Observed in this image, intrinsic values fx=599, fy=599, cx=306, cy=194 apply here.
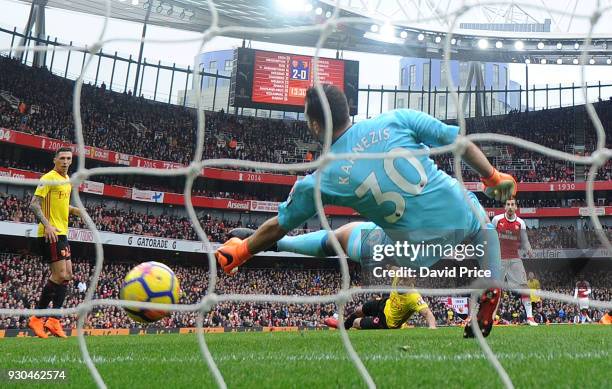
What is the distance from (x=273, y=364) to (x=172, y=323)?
17589 millimetres

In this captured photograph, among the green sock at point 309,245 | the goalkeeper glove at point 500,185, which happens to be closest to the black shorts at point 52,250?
the green sock at point 309,245

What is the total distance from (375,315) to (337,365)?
4.22m

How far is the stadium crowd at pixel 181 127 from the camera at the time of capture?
27.4 m

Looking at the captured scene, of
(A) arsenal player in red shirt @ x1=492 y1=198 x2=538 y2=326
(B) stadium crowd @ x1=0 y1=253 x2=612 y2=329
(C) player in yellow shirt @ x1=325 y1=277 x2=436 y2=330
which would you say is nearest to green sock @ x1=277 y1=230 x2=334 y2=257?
(C) player in yellow shirt @ x1=325 y1=277 x2=436 y2=330

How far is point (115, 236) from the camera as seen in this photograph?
2539 centimetres

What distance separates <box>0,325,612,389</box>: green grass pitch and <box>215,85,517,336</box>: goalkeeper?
2.80 feet

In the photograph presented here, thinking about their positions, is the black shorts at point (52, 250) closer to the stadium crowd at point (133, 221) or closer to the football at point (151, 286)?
the football at point (151, 286)

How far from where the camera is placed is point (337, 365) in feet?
11.5

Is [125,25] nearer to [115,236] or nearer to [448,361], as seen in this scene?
[115,236]

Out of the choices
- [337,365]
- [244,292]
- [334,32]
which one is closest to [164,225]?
[244,292]

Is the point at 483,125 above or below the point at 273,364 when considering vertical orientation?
above

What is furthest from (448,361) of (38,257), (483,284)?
(38,257)

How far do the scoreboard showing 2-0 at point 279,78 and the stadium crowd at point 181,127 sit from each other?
18.1ft

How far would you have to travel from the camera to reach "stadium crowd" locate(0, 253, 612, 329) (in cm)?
1900
